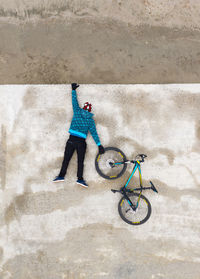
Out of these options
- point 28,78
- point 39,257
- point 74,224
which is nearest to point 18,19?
point 28,78

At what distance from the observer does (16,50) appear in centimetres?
405

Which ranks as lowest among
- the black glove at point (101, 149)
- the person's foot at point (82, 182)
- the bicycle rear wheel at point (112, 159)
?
the person's foot at point (82, 182)

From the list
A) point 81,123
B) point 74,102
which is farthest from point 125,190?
point 74,102

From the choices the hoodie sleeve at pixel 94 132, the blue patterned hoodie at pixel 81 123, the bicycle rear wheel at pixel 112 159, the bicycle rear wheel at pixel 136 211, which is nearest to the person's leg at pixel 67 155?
the blue patterned hoodie at pixel 81 123

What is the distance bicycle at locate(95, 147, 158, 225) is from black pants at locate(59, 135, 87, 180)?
0.33 meters

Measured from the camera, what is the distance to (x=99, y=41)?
4.10 meters

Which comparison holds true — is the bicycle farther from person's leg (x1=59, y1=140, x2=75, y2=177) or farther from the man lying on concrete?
person's leg (x1=59, y1=140, x2=75, y2=177)

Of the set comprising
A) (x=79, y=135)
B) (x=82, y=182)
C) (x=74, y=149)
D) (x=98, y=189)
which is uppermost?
(x=79, y=135)

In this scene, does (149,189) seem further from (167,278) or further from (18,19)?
(18,19)

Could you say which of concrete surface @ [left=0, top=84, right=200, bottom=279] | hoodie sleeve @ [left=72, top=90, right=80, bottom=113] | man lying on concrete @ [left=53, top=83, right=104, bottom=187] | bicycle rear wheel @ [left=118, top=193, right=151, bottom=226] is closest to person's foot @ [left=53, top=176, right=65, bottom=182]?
man lying on concrete @ [left=53, top=83, right=104, bottom=187]

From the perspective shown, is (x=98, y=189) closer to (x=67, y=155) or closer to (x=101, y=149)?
(x=101, y=149)

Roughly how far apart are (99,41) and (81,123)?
179 cm

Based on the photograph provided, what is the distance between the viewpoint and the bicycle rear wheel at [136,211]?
3846mm

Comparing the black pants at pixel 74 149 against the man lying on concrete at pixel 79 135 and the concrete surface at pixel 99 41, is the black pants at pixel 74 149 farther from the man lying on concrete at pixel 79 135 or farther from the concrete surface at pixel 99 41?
the concrete surface at pixel 99 41
